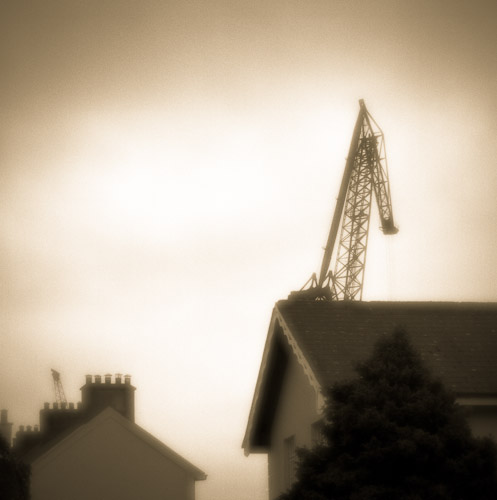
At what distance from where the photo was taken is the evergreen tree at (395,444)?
54.1 feet

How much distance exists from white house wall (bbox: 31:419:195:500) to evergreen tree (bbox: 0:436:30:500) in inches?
930

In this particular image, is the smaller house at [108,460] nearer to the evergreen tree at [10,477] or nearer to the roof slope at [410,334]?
the evergreen tree at [10,477]

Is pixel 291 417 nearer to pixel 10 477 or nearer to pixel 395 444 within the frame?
pixel 395 444

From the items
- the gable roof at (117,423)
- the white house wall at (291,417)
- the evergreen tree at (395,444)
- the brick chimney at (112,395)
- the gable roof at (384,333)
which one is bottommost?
the evergreen tree at (395,444)

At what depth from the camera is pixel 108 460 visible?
55.4 metres

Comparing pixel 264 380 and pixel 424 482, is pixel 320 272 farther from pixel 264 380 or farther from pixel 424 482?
pixel 424 482

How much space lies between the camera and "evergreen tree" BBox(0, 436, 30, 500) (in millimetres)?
29458

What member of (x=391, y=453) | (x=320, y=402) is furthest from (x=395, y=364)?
(x=320, y=402)

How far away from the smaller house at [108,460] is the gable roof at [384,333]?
1221 inches

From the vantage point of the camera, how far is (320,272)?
2596 inches

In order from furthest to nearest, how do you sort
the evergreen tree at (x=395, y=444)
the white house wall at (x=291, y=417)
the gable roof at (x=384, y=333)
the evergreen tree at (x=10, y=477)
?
the evergreen tree at (x=10, y=477)
the white house wall at (x=291, y=417)
the gable roof at (x=384, y=333)
the evergreen tree at (x=395, y=444)

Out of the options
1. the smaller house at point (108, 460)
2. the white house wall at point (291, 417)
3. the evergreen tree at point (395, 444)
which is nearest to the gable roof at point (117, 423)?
the smaller house at point (108, 460)

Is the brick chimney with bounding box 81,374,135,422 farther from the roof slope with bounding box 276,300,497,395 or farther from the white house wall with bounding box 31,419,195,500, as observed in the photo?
the roof slope with bounding box 276,300,497,395

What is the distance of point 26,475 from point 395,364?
55.9 ft
